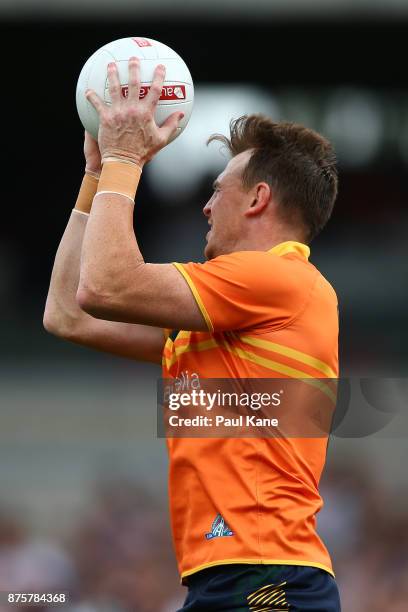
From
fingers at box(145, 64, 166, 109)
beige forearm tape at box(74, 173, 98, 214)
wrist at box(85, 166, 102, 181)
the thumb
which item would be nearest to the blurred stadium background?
beige forearm tape at box(74, 173, 98, 214)

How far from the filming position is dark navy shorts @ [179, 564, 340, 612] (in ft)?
10.3

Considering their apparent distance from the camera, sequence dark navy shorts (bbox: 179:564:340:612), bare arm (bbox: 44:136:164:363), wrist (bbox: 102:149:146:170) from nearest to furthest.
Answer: dark navy shorts (bbox: 179:564:340:612), wrist (bbox: 102:149:146:170), bare arm (bbox: 44:136:164:363)

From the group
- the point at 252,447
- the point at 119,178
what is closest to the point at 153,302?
the point at 119,178

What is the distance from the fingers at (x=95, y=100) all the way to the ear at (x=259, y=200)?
0.59 metres

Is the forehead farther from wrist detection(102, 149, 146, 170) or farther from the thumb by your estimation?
wrist detection(102, 149, 146, 170)

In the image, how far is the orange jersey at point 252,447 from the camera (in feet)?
10.5

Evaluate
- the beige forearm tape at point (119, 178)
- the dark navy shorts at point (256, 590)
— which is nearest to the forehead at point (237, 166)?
the beige forearm tape at point (119, 178)

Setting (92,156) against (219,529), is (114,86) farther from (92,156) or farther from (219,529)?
(219,529)

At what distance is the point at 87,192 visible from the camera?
394cm

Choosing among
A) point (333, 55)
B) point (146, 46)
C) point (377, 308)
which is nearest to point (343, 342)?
point (377, 308)

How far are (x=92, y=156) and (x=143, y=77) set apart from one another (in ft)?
1.74

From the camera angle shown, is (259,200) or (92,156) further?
(92,156)

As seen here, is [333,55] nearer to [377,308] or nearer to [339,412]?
[377,308]

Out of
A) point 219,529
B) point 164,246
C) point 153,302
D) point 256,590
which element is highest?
point 164,246
